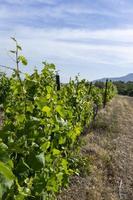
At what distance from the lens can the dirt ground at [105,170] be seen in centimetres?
706

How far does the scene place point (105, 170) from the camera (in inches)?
337

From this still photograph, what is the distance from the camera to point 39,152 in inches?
156

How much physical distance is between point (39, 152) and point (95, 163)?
4936 mm

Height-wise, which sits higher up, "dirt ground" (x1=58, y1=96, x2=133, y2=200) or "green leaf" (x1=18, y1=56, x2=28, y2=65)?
"green leaf" (x1=18, y1=56, x2=28, y2=65)

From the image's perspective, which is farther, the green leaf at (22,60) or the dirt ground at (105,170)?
the dirt ground at (105,170)

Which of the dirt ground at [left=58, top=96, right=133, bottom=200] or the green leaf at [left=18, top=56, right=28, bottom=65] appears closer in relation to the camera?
the green leaf at [left=18, top=56, right=28, bottom=65]

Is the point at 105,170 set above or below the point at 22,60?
below

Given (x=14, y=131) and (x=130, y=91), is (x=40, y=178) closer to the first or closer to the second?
(x=14, y=131)

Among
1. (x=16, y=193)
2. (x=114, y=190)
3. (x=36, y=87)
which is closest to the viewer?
(x=16, y=193)

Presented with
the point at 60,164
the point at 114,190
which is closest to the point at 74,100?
the point at 114,190

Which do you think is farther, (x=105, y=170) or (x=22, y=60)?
(x=105, y=170)

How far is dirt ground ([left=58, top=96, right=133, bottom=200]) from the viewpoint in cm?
706

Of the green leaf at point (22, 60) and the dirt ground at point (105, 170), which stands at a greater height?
the green leaf at point (22, 60)

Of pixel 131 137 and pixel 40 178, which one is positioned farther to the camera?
pixel 131 137
